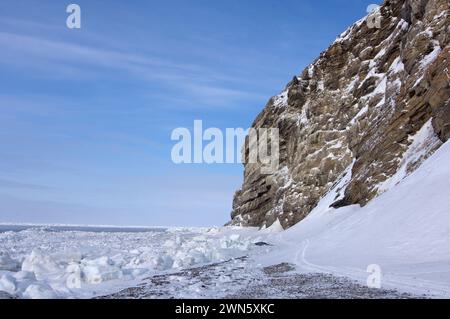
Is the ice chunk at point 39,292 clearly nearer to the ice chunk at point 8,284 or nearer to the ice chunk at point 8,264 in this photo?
the ice chunk at point 8,284

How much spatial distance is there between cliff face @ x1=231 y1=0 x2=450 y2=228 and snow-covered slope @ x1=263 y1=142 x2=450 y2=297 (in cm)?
510

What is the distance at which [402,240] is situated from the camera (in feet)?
75.6

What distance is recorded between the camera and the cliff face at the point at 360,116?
3666cm

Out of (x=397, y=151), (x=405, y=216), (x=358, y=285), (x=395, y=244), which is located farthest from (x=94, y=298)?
(x=397, y=151)

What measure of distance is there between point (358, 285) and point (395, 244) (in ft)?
27.3

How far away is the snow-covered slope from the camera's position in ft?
55.0

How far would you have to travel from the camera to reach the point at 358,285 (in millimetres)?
15719

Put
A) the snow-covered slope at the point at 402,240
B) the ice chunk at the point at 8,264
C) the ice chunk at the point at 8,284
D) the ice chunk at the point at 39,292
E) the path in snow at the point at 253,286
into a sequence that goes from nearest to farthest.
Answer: the path in snow at the point at 253,286 < the ice chunk at the point at 39,292 < the ice chunk at the point at 8,284 < the snow-covered slope at the point at 402,240 < the ice chunk at the point at 8,264

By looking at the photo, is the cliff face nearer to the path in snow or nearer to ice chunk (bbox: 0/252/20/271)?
the path in snow

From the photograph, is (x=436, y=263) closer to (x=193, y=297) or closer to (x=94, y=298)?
(x=193, y=297)

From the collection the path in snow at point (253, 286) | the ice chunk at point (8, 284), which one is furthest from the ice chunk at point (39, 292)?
the path in snow at point (253, 286)

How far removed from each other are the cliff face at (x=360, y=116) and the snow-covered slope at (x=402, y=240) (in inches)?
201

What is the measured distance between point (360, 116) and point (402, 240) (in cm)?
3148

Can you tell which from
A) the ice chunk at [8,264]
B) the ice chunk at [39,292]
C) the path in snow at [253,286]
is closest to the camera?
the path in snow at [253,286]
